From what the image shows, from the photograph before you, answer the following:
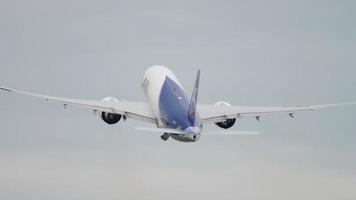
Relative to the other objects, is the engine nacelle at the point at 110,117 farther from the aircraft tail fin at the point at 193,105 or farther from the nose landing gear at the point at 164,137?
the aircraft tail fin at the point at 193,105

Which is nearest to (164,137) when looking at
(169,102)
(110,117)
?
(169,102)

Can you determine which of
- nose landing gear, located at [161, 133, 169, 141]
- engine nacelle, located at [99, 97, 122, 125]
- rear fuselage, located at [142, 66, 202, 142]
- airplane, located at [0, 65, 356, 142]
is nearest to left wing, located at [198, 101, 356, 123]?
airplane, located at [0, 65, 356, 142]

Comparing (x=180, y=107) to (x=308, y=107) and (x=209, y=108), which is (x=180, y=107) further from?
(x=308, y=107)

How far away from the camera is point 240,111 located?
107938 millimetres

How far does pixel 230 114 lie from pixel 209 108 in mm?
4040

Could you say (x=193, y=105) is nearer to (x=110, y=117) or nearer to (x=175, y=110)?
(x=175, y=110)

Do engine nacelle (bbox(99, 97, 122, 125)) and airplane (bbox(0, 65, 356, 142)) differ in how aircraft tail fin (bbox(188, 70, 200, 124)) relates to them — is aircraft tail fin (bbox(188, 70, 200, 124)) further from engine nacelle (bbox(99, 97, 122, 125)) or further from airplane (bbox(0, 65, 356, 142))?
engine nacelle (bbox(99, 97, 122, 125))

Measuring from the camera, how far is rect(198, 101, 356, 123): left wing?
10681 centimetres

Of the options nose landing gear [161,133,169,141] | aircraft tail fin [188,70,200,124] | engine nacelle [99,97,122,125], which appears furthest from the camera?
engine nacelle [99,97,122,125]

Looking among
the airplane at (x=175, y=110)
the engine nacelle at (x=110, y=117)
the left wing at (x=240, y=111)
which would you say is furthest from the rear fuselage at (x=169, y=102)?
the engine nacelle at (x=110, y=117)

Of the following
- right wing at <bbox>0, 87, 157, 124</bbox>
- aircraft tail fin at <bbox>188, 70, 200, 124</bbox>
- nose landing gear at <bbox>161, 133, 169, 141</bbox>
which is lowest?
nose landing gear at <bbox>161, 133, 169, 141</bbox>

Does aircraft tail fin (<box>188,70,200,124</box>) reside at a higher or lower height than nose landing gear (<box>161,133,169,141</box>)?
higher

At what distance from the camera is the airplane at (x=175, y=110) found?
102125 millimetres

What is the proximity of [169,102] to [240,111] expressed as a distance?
6.63m
